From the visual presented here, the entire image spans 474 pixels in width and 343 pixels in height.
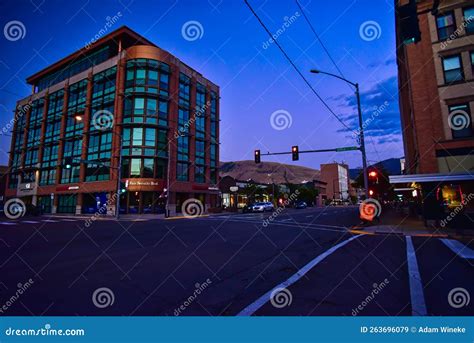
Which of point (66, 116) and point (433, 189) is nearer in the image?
point (433, 189)

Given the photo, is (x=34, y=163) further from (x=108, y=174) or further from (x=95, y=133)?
(x=108, y=174)

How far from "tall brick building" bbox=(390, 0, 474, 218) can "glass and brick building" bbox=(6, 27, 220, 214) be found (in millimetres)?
25710

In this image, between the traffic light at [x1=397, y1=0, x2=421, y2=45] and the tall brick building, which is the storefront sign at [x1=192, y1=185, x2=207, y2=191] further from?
the traffic light at [x1=397, y1=0, x2=421, y2=45]

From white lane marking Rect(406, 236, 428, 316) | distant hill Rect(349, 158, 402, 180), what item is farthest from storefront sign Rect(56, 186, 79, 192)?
white lane marking Rect(406, 236, 428, 316)

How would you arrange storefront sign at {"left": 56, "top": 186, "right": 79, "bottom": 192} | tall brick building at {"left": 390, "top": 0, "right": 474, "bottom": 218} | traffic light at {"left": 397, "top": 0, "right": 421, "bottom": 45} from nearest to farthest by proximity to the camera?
traffic light at {"left": 397, "top": 0, "right": 421, "bottom": 45} < tall brick building at {"left": 390, "top": 0, "right": 474, "bottom": 218} < storefront sign at {"left": 56, "top": 186, "right": 79, "bottom": 192}

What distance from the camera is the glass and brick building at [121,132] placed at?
35.4 metres

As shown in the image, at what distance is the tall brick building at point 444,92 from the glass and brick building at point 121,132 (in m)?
25.7

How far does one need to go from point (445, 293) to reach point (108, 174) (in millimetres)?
37769

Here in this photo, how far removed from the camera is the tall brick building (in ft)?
51.7

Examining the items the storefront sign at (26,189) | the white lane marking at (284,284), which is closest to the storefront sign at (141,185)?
the storefront sign at (26,189)

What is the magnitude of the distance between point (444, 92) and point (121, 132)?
34.7 metres

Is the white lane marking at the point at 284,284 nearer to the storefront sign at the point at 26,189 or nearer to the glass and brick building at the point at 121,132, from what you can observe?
the glass and brick building at the point at 121,132

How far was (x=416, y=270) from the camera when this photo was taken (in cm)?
564

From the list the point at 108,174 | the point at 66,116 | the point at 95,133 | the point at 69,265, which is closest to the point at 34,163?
the point at 66,116
